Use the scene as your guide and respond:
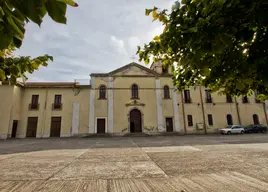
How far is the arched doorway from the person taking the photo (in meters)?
20.4

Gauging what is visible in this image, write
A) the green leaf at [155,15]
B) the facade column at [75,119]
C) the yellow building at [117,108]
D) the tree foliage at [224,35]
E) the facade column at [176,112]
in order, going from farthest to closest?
the facade column at [176,112] < the facade column at [75,119] < the yellow building at [117,108] < the green leaf at [155,15] < the tree foliage at [224,35]

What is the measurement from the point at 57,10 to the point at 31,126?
22.6 m

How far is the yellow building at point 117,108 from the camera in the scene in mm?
19094

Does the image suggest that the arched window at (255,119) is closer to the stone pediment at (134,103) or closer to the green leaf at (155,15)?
the stone pediment at (134,103)

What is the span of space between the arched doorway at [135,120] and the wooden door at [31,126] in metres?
12.0

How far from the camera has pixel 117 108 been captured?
2047 centimetres

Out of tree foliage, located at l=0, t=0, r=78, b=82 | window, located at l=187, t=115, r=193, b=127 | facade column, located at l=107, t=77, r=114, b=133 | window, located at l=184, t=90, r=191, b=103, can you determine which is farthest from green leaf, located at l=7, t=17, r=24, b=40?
window, located at l=184, t=90, r=191, b=103

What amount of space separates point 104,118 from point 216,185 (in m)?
17.9

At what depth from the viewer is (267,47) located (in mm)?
1509

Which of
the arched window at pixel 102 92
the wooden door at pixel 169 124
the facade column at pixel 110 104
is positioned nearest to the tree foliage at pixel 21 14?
the facade column at pixel 110 104

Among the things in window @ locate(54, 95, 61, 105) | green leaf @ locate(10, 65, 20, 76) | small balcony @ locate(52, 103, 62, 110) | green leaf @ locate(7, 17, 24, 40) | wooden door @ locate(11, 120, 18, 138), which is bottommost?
wooden door @ locate(11, 120, 18, 138)

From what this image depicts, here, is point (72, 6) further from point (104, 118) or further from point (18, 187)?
point (104, 118)

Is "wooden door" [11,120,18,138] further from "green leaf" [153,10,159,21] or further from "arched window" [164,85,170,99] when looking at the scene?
"green leaf" [153,10,159,21]

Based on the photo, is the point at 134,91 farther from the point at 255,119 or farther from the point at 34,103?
the point at 255,119
